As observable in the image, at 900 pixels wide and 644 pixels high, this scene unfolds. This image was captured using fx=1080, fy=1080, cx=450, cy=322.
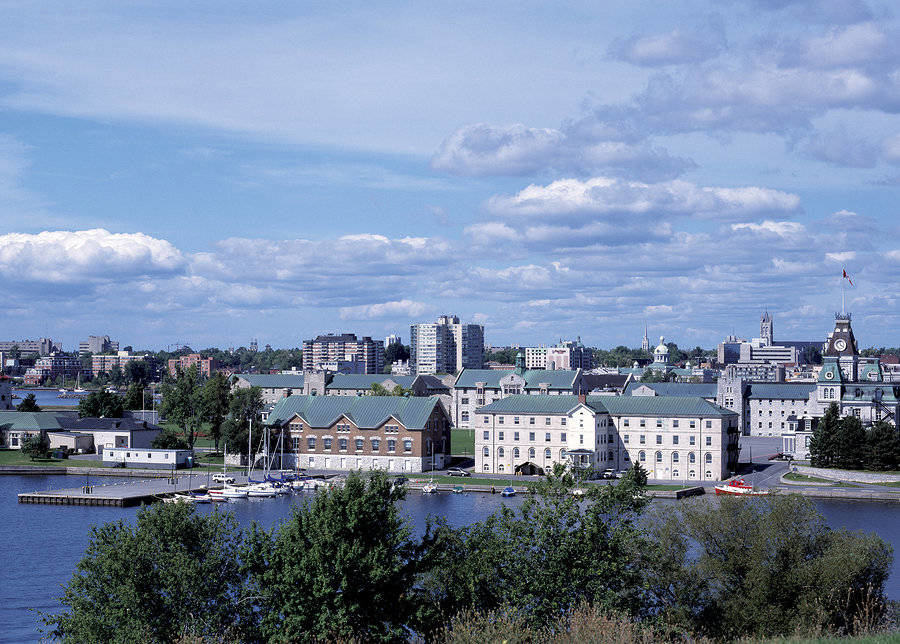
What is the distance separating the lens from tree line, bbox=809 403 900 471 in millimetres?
92688

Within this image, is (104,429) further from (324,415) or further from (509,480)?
(509,480)

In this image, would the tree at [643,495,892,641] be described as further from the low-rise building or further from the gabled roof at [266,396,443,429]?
the gabled roof at [266,396,443,429]

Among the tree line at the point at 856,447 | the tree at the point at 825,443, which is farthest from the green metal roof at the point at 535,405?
the tree line at the point at 856,447

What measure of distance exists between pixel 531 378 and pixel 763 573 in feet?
323

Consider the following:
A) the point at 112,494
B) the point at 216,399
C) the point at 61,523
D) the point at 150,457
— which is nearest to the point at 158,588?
the point at 61,523

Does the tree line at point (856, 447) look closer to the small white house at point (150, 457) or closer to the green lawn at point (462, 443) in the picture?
the green lawn at point (462, 443)

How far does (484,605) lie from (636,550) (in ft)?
19.7

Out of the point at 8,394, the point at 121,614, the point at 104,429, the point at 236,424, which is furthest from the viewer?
the point at 8,394

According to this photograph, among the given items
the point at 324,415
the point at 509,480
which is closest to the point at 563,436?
the point at 509,480

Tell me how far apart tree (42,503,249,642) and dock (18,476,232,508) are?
46670 mm

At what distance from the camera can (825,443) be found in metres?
95.6

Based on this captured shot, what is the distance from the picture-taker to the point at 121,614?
30.3 m

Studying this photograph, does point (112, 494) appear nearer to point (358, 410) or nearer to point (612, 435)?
point (358, 410)

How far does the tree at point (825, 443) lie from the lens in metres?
95.3
